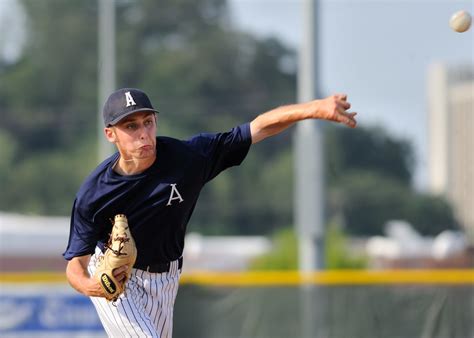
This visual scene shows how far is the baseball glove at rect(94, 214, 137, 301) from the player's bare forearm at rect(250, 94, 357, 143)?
74 centimetres

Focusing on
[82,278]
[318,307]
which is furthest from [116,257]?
[318,307]

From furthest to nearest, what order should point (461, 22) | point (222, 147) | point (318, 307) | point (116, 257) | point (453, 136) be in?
point (453, 136) < point (318, 307) < point (461, 22) < point (222, 147) < point (116, 257)

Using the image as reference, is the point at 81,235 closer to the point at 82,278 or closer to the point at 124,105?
the point at 82,278

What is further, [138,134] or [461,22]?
[461,22]

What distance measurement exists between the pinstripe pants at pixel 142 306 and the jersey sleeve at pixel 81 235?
0.40 ft

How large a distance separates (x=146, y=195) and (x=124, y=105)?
A: 43 cm

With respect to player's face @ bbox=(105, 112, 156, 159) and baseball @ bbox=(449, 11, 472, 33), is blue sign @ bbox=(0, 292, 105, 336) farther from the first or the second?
player's face @ bbox=(105, 112, 156, 159)

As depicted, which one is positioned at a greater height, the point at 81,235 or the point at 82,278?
the point at 81,235

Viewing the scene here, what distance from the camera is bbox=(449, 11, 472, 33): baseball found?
592cm

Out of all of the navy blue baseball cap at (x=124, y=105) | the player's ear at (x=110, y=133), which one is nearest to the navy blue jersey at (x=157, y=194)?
the player's ear at (x=110, y=133)

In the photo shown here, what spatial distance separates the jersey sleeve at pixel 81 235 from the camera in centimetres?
504

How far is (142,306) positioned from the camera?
5227 millimetres

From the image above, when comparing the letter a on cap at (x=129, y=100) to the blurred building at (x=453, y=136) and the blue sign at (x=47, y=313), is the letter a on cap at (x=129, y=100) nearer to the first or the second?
the blue sign at (x=47, y=313)

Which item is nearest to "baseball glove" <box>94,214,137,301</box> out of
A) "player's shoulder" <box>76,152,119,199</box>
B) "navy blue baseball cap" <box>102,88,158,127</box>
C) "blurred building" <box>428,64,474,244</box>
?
"player's shoulder" <box>76,152,119,199</box>
